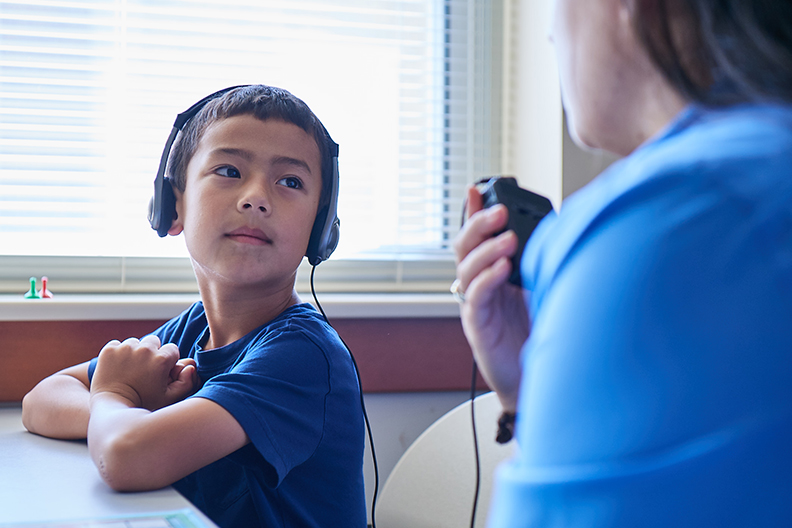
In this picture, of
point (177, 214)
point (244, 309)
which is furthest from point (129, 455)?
point (177, 214)

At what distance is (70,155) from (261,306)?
793mm

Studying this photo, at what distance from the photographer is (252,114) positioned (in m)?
1.02

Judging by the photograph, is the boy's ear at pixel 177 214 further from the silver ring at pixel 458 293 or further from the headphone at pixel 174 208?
the silver ring at pixel 458 293

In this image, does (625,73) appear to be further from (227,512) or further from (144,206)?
(144,206)

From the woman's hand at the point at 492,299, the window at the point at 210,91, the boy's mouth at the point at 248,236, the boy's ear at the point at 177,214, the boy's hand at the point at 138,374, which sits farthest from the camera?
the window at the point at 210,91

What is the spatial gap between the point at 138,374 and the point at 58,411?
156 mm

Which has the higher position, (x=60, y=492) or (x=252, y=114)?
(x=252, y=114)

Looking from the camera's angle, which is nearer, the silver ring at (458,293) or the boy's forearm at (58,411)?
the silver ring at (458,293)

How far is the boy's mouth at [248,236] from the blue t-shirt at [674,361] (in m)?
0.75

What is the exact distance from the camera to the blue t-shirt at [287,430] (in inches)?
30.5

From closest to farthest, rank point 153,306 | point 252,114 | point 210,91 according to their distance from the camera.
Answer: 1. point 252,114
2. point 153,306
3. point 210,91

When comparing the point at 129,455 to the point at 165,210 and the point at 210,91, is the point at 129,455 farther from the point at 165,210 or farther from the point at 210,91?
the point at 210,91

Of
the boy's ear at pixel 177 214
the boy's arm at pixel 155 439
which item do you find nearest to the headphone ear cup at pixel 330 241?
the boy's ear at pixel 177 214

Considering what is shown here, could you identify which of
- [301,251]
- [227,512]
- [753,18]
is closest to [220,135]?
[301,251]
